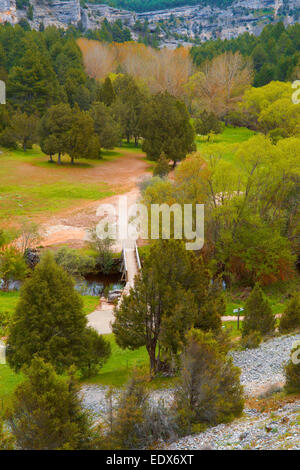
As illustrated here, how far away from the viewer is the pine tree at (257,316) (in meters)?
20.2

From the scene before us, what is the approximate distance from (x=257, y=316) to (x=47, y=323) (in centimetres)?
849

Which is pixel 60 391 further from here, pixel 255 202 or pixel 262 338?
pixel 255 202

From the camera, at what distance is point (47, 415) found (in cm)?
1112

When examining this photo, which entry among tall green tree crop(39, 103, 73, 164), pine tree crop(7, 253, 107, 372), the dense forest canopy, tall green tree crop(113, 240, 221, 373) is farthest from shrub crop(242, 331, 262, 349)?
the dense forest canopy

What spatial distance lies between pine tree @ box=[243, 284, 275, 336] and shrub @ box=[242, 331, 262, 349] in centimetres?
86

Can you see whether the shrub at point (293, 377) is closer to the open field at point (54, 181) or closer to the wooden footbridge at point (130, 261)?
the wooden footbridge at point (130, 261)

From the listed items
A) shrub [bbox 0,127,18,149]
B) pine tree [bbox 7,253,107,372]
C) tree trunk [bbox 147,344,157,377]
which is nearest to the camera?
pine tree [bbox 7,253,107,372]

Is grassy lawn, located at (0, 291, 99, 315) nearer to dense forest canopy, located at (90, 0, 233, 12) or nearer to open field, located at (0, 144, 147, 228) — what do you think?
open field, located at (0, 144, 147, 228)

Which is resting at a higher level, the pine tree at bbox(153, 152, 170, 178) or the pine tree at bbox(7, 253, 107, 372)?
the pine tree at bbox(153, 152, 170, 178)

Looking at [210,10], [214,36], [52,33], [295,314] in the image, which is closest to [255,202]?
[295,314]

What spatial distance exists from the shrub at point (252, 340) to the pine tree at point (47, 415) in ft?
28.7

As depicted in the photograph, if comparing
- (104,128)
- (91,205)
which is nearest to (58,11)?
(104,128)

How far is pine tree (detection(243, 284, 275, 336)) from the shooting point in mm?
20188

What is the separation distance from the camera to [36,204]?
139 ft
